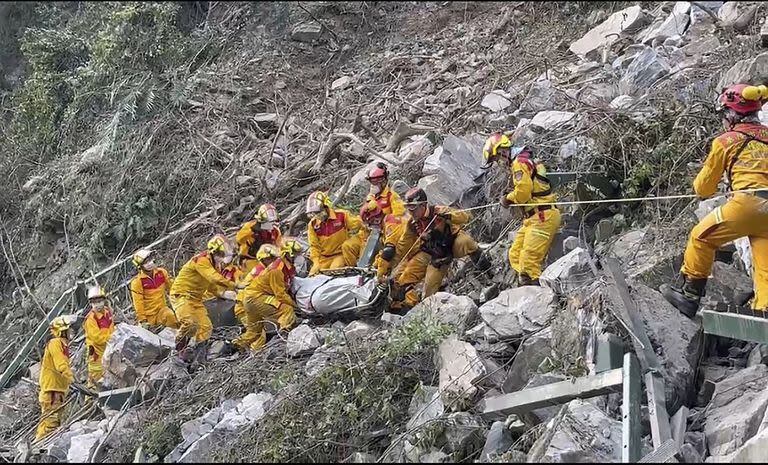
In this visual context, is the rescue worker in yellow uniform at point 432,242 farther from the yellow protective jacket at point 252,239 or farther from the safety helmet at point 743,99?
the safety helmet at point 743,99

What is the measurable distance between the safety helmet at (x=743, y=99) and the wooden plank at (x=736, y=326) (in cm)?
136

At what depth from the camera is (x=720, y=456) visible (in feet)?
13.9

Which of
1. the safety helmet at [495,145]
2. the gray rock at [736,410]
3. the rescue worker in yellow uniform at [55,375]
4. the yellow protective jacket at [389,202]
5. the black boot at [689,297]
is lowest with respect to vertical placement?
the rescue worker in yellow uniform at [55,375]

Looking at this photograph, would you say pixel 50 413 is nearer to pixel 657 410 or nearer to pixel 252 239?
pixel 252 239

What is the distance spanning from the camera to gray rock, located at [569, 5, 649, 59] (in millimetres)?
11484

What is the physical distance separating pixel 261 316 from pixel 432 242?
5.78 ft

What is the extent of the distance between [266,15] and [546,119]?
339 inches

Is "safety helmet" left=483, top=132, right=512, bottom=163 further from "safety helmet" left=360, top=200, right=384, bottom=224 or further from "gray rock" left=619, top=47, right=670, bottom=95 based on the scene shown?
"gray rock" left=619, top=47, right=670, bottom=95

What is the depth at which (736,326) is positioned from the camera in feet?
16.3

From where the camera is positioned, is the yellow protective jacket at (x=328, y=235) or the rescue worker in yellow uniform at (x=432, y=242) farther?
the yellow protective jacket at (x=328, y=235)

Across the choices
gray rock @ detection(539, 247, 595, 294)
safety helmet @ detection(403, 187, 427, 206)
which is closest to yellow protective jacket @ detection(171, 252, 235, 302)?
safety helmet @ detection(403, 187, 427, 206)

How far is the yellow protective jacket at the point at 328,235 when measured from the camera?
27.8ft

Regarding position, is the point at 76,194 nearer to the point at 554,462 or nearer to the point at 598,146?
the point at 598,146

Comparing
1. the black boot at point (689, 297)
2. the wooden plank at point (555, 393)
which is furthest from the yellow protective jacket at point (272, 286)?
the black boot at point (689, 297)
